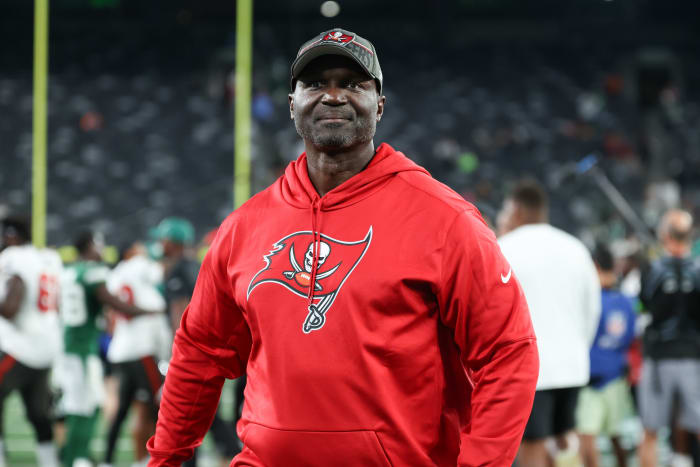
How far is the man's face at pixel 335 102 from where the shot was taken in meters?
1.79

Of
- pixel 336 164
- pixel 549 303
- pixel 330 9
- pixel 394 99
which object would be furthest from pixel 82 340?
pixel 330 9

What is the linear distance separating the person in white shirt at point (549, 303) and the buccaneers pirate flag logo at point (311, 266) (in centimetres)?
254

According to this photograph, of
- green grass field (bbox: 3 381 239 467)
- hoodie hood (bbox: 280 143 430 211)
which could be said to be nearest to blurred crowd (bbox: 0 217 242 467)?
green grass field (bbox: 3 381 239 467)

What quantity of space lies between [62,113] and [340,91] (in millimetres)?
16482

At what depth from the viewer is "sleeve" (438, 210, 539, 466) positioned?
5.35ft

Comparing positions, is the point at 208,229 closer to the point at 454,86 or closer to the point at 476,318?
the point at 454,86

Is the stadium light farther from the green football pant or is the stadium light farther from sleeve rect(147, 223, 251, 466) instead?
sleeve rect(147, 223, 251, 466)

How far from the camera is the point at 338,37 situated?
1.80 m

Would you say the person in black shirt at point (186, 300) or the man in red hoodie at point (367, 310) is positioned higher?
the man in red hoodie at point (367, 310)

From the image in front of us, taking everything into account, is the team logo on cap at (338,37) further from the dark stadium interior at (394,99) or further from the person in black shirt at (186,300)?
the dark stadium interior at (394,99)

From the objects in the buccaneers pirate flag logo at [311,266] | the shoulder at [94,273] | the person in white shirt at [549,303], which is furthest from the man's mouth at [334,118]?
the shoulder at [94,273]

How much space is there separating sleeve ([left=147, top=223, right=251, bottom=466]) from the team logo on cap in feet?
1.50

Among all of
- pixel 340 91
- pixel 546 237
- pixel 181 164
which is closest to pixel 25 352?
pixel 546 237

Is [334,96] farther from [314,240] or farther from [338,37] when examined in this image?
[314,240]
